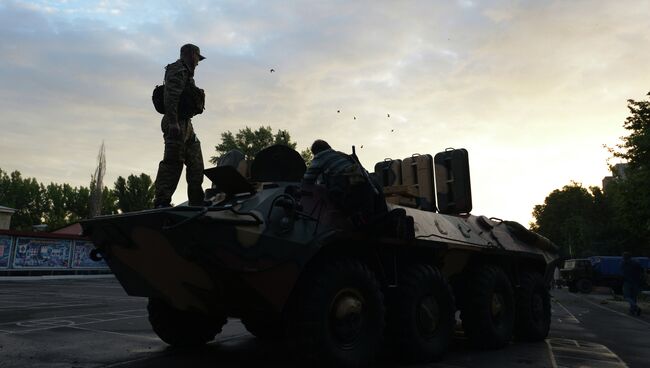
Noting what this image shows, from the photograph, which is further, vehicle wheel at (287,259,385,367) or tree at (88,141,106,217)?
tree at (88,141,106,217)

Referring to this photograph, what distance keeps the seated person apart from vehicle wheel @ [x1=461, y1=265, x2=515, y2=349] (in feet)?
7.22

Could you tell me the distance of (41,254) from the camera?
2439 cm

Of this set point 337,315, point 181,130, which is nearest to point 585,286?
point 337,315

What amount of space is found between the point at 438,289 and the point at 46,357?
3.89 metres

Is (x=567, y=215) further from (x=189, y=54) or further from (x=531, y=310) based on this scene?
(x=189, y=54)

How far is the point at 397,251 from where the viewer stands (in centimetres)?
536

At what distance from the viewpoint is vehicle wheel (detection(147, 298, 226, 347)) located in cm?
538

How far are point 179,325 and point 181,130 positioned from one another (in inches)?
86.5

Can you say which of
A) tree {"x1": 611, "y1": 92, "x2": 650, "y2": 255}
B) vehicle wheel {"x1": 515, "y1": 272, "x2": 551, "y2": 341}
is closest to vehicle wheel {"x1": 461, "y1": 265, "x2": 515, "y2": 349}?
vehicle wheel {"x1": 515, "y1": 272, "x2": 551, "y2": 341}

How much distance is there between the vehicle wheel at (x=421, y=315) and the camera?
501 cm

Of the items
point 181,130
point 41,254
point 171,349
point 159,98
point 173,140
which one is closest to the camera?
point 173,140

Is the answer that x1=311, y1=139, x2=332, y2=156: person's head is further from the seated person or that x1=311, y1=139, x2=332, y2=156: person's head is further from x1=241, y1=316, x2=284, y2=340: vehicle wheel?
x1=241, y1=316, x2=284, y2=340: vehicle wheel

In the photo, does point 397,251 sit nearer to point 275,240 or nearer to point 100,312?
point 275,240

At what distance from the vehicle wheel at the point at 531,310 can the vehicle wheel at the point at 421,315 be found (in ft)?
7.19
